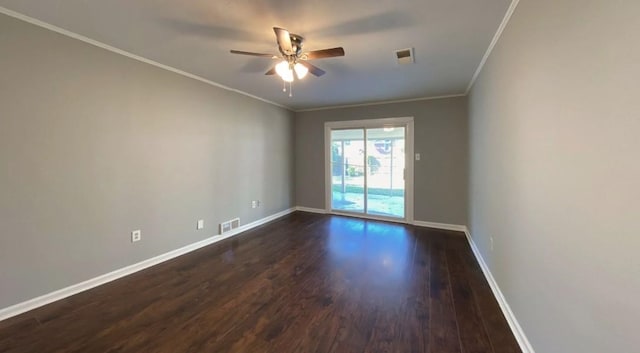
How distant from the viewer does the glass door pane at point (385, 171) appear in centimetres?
523

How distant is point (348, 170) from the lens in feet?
19.0

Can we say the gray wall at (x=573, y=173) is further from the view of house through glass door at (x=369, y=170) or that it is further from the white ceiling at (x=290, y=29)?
the view of house through glass door at (x=369, y=170)

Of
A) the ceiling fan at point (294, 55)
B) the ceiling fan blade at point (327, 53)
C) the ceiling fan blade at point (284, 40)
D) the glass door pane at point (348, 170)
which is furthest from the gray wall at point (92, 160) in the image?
the glass door pane at point (348, 170)

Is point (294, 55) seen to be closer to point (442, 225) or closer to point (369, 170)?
point (369, 170)

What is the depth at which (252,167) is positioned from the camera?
15.9ft

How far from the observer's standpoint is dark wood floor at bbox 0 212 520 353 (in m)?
1.87

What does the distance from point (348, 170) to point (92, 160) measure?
169 inches

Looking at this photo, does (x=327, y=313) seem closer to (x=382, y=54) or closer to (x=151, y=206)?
(x=151, y=206)

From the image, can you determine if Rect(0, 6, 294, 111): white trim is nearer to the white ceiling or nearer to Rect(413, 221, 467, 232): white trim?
the white ceiling

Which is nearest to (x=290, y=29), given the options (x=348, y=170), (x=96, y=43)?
(x=96, y=43)

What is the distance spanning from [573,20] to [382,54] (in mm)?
1845

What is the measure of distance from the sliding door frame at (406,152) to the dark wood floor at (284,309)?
155 centimetres

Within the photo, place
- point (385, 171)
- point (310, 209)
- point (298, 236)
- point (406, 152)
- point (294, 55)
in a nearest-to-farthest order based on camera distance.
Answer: point (294, 55), point (298, 236), point (406, 152), point (385, 171), point (310, 209)

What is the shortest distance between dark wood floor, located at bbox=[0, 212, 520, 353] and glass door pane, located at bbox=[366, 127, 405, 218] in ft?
5.99
